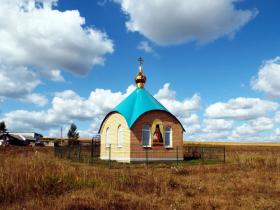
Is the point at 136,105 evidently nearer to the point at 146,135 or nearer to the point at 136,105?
the point at 136,105

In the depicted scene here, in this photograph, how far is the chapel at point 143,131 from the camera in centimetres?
2755

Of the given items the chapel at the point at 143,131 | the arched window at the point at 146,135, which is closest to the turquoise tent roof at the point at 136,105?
the chapel at the point at 143,131

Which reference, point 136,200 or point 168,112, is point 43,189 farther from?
point 168,112

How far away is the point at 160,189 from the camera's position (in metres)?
11.2

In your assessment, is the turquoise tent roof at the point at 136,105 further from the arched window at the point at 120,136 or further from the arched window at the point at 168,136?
the arched window at the point at 168,136

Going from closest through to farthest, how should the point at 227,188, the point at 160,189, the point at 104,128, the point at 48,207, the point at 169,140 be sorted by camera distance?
the point at 48,207
the point at 160,189
the point at 227,188
the point at 169,140
the point at 104,128

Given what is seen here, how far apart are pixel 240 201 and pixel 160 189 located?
2437 mm

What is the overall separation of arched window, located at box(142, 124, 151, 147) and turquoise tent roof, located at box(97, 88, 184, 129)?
1240mm

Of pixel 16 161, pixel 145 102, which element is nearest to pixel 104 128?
pixel 145 102

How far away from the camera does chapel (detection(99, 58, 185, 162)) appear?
27547 mm

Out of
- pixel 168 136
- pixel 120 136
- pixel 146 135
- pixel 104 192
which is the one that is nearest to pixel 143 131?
pixel 146 135

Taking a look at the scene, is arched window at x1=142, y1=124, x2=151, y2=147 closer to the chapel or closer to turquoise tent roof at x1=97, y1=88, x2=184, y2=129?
the chapel

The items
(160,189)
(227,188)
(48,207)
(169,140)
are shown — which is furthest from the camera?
(169,140)

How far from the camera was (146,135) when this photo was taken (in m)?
28.3
